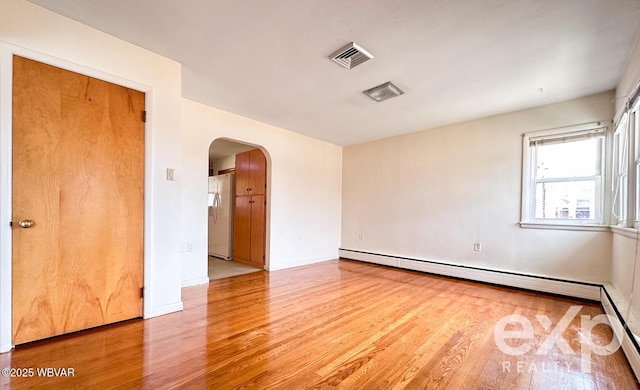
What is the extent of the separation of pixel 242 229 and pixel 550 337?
452 cm

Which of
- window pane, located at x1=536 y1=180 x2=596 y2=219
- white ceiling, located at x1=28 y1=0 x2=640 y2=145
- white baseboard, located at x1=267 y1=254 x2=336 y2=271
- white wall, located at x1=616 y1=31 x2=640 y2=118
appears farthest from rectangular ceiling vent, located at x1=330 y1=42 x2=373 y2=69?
white baseboard, located at x1=267 y1=254 x2=336 y2=271

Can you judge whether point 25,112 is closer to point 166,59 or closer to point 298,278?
point 166,59

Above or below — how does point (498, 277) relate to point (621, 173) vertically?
below

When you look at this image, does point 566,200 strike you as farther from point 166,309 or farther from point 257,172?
point 166,309

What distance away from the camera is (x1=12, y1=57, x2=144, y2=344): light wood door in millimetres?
1898

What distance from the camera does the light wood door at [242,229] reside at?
4.96 m

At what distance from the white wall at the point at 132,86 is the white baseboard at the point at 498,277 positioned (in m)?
3.58

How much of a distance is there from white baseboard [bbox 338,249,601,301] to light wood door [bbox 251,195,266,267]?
2069 mm

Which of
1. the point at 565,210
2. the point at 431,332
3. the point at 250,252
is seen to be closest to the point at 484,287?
the point at 565,210

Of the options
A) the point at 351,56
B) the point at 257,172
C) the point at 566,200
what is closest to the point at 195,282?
the point at 257,172

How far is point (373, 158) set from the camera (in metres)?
5.37

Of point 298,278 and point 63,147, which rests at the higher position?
point 63,147

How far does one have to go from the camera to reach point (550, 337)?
2209mm

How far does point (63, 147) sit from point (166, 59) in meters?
1.19
